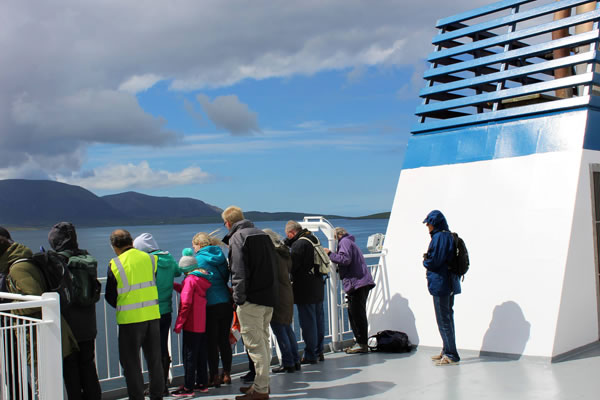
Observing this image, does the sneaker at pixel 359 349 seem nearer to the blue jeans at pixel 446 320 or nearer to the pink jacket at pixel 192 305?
the blue jeans at pixel 446 320

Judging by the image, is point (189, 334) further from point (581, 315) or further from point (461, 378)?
point (581, 315)

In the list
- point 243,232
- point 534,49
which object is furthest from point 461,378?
point 534,49

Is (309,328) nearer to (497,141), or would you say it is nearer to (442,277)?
(442,277)

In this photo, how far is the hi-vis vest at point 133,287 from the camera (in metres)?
4.98

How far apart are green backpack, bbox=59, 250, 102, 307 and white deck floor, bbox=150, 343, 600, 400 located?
1769 mm

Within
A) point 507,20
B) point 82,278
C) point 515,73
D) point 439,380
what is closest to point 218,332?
point 82,278

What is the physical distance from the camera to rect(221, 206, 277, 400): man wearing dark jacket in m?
5.44

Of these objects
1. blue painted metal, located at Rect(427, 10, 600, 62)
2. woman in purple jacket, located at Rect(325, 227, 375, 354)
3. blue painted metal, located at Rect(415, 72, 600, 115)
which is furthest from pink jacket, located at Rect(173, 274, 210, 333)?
blue painted metal, located at Rect(427, 10, 600, 62)

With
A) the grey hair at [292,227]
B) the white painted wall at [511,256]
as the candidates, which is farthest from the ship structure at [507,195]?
the grey hair at [292,227]

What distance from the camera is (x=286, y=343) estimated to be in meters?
6.66

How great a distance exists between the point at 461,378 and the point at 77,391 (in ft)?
12.4

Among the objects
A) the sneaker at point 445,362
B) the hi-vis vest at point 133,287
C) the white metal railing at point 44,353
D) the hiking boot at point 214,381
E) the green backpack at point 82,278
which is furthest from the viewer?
the sneaker at point 445,362

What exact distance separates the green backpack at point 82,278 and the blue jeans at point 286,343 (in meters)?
2.34

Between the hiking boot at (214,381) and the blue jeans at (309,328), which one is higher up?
the blue jeans at (309,328)
